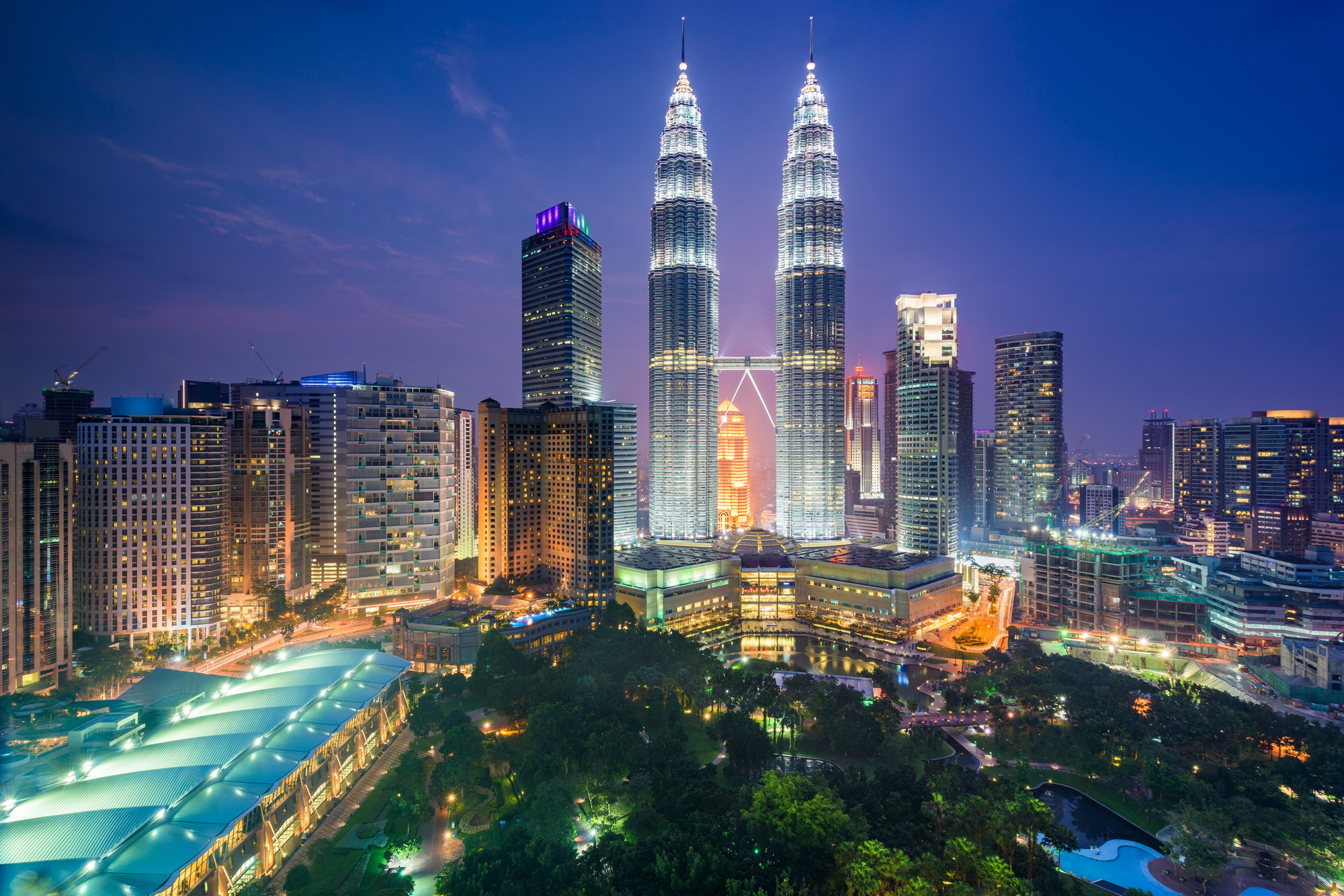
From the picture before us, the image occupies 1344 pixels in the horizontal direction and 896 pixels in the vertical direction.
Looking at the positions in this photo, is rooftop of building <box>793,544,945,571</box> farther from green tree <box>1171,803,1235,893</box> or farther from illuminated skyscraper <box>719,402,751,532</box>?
illuminated skyscraper <box>719,402,751,532</box>

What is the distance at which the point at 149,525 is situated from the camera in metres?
42.2

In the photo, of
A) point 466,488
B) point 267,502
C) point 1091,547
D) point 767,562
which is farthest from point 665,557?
point 1091,547

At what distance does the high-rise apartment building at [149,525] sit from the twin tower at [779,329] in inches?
1787

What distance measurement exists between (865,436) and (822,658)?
9165 cm

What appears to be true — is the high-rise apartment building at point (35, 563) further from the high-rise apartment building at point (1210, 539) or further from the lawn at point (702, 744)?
the high-rise apartment building at point (1210, 539)

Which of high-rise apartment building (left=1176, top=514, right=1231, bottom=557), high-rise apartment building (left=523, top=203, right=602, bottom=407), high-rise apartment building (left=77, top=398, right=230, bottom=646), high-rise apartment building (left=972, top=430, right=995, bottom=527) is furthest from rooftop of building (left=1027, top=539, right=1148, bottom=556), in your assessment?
high-rise apartment building (left=77, top=398, right=230, bottom=646)

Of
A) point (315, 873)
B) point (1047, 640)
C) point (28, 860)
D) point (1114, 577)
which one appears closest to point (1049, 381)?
point (1114, 577)

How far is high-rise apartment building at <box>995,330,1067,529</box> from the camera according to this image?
81125mm

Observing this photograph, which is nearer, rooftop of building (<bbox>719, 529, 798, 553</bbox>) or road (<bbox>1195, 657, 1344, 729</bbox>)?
road (<bbox>1195, 657, 1344, 729</bbox>)

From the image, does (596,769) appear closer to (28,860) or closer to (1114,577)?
(28,860)

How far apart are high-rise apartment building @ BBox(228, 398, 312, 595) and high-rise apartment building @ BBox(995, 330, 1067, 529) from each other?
87.6 m

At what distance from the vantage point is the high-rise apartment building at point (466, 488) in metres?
68.2

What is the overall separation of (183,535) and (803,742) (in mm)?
44586

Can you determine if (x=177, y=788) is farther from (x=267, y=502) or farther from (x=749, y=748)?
(x=267, y=502)
